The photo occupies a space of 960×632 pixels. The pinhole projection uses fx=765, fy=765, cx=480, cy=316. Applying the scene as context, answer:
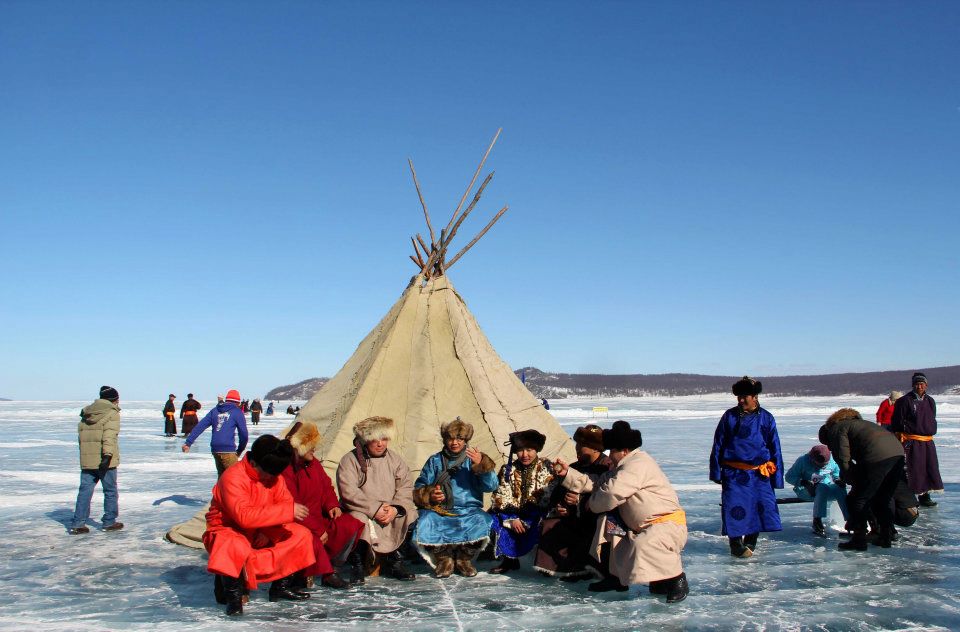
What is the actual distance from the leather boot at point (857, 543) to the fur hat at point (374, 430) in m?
4.13

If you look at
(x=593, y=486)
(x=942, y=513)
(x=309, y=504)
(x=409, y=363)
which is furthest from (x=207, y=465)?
(x=942, y=513)

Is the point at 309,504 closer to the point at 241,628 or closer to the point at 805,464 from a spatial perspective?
the point at 241,628

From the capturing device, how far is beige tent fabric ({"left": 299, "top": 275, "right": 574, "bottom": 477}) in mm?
7664

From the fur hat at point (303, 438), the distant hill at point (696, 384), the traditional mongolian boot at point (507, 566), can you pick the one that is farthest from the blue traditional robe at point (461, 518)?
the distant hill at point (696, 384)

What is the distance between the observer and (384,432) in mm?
5891

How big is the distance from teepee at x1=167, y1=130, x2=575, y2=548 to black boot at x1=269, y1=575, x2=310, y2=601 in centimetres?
213

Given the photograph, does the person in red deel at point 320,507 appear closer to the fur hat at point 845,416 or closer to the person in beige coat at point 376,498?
the person in beige coat at point 376,498

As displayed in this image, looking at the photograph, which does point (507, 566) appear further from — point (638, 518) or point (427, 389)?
point (427, 389)

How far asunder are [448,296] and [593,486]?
3558mm

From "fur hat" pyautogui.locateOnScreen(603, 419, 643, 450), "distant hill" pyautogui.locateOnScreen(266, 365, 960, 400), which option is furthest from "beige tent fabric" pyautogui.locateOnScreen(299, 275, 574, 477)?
Answer: "distant hill" pyautogui.locateOnScreen(266, 365, 960, 400)

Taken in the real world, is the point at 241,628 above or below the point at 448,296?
below

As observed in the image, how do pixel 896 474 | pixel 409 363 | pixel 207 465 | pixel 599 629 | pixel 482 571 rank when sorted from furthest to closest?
pixel 207 465 < pixel 409 363 < pixel 896 474 < pixel 482 571 < pixel 599 629

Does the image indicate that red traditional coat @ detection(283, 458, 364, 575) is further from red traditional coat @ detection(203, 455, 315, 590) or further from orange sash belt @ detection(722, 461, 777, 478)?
orange sash belt @ detection(722, 461, 777, 478)

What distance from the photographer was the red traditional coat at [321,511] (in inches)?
219
